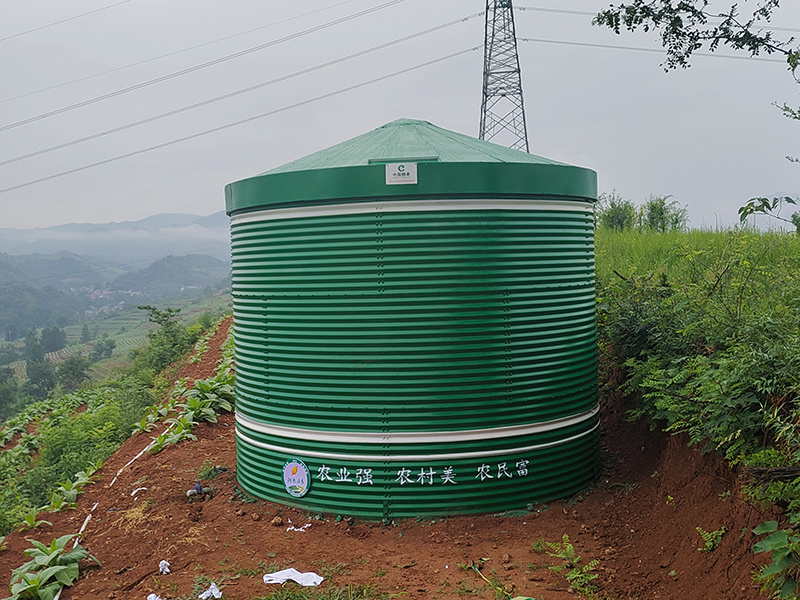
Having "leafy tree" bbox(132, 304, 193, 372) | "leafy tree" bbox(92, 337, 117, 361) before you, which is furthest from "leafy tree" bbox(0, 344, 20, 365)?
"leafy tree" bbox(132, 304, 193, 372)

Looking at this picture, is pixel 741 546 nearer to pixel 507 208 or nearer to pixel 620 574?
pixel 620 574

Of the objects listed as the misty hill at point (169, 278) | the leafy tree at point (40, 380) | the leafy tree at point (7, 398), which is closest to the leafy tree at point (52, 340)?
the leafy tree at point (40, 380)

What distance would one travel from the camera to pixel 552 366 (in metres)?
5.90

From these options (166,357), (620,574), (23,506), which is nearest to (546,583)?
(620,574)

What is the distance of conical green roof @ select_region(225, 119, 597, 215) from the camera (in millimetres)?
5410

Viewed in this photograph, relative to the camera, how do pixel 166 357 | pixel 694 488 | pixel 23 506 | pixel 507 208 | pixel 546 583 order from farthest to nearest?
1. pixel 166 357
2. pixel 23 506
3. pixel 507 208
4. pixel 694 488
5. pixel 546 583

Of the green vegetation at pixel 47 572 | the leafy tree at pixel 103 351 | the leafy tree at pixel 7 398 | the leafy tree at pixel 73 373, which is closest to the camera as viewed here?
the green vegetation at pixel 47 572

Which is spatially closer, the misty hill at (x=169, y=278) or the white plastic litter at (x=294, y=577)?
Result: the white plastic litter at (x=294, y=577)

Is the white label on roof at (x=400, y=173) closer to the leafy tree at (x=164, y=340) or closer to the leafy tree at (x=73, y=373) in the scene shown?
the leafy tree at (x=164, y=340)

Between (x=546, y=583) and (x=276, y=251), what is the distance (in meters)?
3.21

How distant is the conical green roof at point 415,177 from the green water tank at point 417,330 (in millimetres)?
15

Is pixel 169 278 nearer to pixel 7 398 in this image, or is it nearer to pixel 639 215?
pixel 7 398

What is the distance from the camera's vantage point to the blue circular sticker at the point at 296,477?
19.2 feet

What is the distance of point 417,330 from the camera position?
18.0 ft
